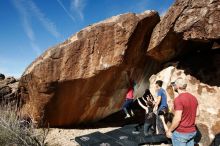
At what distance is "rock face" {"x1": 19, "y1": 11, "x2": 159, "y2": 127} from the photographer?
9.04 meters

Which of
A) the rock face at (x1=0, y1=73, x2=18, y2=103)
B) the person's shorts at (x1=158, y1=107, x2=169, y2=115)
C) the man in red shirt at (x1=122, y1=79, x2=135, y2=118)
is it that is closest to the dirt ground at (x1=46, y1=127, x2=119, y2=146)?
the man in red shirt at (x1=122, y1=79, x2=135, y2=118)

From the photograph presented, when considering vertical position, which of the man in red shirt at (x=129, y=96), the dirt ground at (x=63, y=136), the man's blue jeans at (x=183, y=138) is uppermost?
the man in red shirt at (x=129, y=96)

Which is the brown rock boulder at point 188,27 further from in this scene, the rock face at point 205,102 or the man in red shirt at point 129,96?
the man in red shirt at point 129,96

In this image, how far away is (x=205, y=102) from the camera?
8141mm

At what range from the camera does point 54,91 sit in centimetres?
903

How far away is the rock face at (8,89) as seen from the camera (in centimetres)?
1024

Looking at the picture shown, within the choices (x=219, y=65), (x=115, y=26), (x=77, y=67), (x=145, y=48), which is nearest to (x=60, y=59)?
(x=77, y=67)

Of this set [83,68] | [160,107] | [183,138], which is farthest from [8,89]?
[183,138]

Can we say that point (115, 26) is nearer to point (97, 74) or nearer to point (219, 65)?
point (97, 74)

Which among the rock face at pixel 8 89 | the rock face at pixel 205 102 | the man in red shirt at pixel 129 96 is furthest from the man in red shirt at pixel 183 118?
the rock face at pixel 8 89

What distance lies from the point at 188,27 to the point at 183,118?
3.52m

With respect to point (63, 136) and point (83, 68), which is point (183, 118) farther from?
point (63, 136)

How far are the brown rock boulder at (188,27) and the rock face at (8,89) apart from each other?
192 inches

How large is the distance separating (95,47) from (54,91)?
177 centimetres
